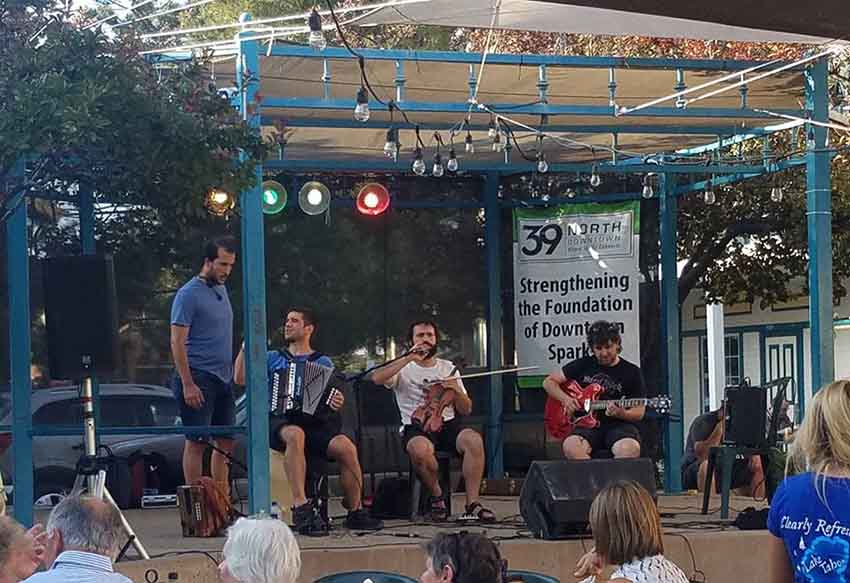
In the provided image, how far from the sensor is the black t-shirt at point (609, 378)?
8.95m

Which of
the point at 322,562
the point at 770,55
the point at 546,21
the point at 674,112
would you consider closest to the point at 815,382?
the point at 674,112

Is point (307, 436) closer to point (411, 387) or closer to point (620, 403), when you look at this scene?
point (411, 387)

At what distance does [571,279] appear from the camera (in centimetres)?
1121

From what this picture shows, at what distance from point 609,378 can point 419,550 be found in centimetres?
220

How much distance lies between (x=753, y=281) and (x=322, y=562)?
8789mm

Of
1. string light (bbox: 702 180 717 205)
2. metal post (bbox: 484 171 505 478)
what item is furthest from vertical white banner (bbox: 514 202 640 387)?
string light (bbox: 702 180 717 205)

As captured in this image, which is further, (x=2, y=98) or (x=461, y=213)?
(x=461, y=213)

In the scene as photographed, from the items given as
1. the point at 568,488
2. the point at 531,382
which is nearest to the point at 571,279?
the point at 531,382

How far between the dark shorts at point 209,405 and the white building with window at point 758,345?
9793mm

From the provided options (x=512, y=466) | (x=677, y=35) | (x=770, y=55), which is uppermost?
(x=770, y=55)

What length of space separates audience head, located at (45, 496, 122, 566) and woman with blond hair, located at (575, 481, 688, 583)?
1.69 meters

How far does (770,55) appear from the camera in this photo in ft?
45.3

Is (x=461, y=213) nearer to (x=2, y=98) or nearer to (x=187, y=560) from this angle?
(x=187, y=560)

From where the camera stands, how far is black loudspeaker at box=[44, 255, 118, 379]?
7020 mm
